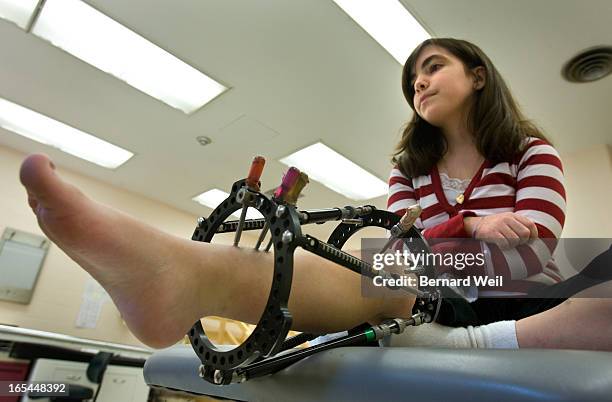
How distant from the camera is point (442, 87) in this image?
2.52 ft

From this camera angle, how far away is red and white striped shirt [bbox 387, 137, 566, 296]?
20.9 inches

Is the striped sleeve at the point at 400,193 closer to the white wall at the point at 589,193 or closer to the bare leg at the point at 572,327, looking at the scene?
the bare leg at the point at 572,327

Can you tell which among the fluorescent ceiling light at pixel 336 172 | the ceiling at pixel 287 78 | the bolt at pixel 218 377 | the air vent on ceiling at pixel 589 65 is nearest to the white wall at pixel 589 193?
the ceiling at pixel 287 78

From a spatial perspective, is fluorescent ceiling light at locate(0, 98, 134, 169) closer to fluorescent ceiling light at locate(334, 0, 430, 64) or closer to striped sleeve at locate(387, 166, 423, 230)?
fluorescent ceiling light at locate(334, 0, 430, 64)

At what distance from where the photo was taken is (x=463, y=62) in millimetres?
859

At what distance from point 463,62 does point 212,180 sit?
7.80ft

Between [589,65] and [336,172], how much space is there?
152cm

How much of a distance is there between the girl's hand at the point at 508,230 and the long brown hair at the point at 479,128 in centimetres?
20

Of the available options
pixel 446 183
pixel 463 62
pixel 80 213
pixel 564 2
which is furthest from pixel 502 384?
pixel 564 2

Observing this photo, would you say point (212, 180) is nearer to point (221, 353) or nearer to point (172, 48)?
point (172, 48)

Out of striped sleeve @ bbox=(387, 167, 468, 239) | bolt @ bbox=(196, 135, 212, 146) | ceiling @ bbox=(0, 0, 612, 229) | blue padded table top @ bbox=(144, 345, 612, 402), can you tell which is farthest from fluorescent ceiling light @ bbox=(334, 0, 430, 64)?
blue padded table top @ bbox=(144, 345, 612, 402)

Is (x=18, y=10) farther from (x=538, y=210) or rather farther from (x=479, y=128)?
(x=538, y=210)

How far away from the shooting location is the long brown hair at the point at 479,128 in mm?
707

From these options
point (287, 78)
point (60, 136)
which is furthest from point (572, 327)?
point (60, 136)
